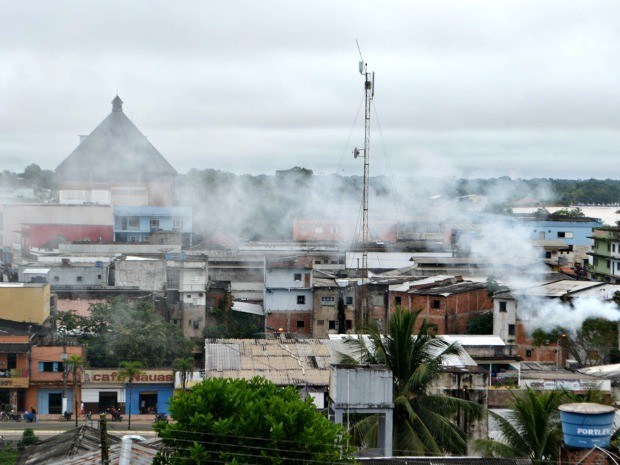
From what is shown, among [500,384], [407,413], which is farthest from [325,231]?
[407,413]

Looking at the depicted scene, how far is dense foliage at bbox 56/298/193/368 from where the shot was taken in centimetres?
3566

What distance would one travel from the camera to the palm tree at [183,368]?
32.5m

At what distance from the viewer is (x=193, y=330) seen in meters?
43.5

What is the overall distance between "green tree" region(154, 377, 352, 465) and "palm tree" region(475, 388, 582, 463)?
238cm

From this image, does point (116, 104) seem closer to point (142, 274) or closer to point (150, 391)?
point (142, 274)

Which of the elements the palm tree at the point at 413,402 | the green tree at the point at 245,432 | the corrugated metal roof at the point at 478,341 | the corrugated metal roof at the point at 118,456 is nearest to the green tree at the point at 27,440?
the corrugated metal roof at the point at 118,456

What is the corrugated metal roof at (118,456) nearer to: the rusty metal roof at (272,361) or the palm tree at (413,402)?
the palm tree at (413,402)

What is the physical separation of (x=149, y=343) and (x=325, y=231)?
101 ft

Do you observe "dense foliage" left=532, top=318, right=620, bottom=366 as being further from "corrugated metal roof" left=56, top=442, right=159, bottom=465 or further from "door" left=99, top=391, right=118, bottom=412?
"corrugated metal roof" left=56, top=442, right=159, bottom=465

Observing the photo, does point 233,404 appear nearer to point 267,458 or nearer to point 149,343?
point 267,458

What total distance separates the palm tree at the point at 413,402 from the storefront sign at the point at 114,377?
1880 centimetres

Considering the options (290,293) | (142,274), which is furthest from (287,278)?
(142,274)

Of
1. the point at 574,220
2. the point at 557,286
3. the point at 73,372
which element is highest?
the point at 574,220

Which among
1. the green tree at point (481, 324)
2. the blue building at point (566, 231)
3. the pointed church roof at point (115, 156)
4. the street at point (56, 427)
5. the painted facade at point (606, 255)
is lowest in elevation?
the street at point (56, 427)
